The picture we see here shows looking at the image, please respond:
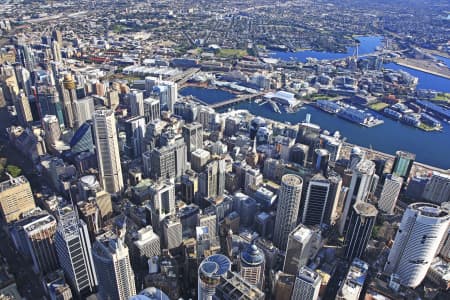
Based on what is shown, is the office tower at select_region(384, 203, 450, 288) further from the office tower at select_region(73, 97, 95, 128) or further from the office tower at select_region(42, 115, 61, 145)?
the office tower at select_region(73, 97, 95, 128)

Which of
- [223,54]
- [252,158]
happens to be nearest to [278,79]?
[223,54]

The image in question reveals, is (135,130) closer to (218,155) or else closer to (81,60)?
(218,155)

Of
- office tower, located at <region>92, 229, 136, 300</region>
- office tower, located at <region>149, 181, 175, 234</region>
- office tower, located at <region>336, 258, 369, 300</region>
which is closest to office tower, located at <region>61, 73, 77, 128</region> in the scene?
office tower, located at <region>149, 181, 175, 234</region>

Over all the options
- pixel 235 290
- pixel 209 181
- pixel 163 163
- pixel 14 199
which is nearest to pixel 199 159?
pixel 163 163

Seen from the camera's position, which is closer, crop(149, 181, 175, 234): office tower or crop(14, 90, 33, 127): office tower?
crop(149, 181, 175, 234): office tower

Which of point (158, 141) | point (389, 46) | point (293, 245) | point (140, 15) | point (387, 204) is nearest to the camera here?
point (293, 245)

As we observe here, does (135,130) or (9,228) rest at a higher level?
(135,130)

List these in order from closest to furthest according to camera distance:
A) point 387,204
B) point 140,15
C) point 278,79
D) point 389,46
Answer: point 387,204 < point 278,79 < point 389,46 < point 140,15
